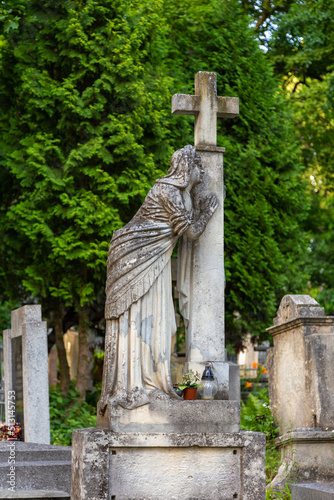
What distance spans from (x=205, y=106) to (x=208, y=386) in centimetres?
256

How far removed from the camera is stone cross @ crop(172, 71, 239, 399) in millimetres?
7102

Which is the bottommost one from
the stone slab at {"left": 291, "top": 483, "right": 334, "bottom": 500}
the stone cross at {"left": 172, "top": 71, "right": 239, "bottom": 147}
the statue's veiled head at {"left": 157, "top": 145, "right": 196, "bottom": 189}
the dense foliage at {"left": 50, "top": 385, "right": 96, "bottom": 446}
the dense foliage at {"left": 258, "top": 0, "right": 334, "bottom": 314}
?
the dense foliage at {"left": 50, "top": 385, "right": 96, "bottom": 446}

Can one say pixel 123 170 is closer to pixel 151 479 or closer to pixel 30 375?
pixel 30 375

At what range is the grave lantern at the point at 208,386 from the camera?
6.74m

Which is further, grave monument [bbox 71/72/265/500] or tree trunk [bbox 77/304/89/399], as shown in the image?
tree trunk [bbox 77/304/89/399]

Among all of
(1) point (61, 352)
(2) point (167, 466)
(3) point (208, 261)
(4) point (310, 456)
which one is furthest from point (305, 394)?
(1) point (61, 352)

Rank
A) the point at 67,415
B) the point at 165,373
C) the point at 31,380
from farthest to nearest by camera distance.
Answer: the point at 67,415 < the point at 31,380 < the point at 165,373

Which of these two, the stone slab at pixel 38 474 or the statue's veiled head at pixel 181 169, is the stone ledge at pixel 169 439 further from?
the statue's veiled head at pixel 181 169

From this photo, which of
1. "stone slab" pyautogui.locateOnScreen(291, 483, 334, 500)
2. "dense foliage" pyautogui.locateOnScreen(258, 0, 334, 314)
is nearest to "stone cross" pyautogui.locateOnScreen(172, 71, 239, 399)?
"stone slab" pyautogui.locateOnScreen(291, 483, 334, 500)

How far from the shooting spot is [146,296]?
6.76m

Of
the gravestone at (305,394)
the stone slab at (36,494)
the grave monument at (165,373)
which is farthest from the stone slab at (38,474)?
the gravestone at (305,394)

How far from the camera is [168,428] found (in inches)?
257

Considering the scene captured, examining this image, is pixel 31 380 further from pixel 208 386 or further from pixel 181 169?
pixel 181 169

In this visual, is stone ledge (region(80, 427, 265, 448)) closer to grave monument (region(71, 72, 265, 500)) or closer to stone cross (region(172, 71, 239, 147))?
grave monument (region(71, 72, 265, 500))
